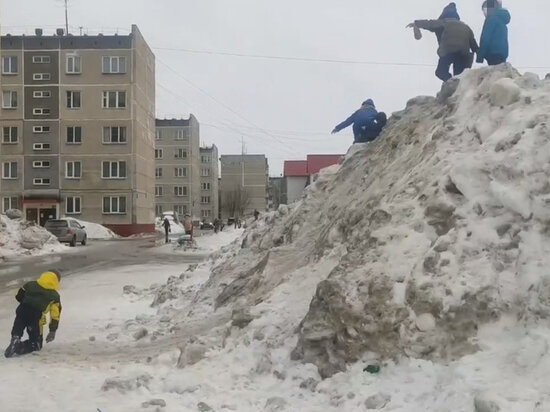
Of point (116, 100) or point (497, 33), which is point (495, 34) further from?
point (116, 100)

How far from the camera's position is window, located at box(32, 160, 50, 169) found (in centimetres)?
4878

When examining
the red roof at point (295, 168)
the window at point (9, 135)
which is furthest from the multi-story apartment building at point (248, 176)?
the red roof at point (295, 168)

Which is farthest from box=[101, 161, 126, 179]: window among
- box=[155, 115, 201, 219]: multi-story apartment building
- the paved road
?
box=[155, 115, 201, 219]: multi-story apartment building

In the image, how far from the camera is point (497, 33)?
894 cm

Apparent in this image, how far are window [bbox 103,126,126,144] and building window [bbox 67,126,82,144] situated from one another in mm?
1904

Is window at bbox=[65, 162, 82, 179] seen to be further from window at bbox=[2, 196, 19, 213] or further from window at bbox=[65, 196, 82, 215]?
window at bbox=[2, 196, 19, 213]

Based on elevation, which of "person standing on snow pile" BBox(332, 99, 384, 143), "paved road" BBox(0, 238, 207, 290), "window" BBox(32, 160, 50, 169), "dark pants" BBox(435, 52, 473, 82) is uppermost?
"window" BBox(32, 160, 50, 169)

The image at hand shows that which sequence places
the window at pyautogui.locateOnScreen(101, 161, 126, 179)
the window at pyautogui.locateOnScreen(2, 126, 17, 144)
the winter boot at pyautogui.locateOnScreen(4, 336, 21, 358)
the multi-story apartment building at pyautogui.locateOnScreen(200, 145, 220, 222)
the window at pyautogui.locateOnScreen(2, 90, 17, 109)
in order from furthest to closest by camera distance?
the multi-story apartment building at pyautogui.locateOnScreen(200, 145, 220, 222) < the window at pyautogui.locateOnScreen(2, 90, 17, 109) < the window at pyautogui.locateOnScreen(2, 126, 17, 144) < the window at pyautogui.locateOnScreen(101, 161, 126, 179) < the winter boot at pyautogui.locateOnScreen(4, 336, 21, 358)

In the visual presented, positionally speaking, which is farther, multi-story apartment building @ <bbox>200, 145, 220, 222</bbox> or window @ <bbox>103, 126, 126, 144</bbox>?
multi-story apartment building @ <bbox>200, 145, 220, 222</bbox>

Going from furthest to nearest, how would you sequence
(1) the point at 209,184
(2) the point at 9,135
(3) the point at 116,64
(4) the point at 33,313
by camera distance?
1. (1) the point at 209,184
2. (2) the point at 9,135
3. (3) the point at 116,64
4. (4) the point at 33,313

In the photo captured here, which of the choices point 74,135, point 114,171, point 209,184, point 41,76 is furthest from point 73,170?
point 209,184

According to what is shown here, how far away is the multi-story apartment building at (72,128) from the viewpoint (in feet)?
159

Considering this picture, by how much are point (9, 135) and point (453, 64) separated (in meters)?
45.8

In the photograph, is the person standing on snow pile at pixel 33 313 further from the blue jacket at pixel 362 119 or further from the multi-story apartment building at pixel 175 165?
the multi-story apartment building at pixel 175 165
